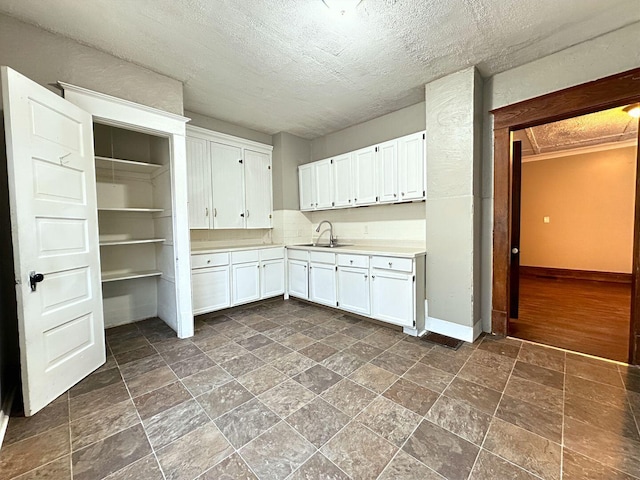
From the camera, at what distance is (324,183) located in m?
4.16

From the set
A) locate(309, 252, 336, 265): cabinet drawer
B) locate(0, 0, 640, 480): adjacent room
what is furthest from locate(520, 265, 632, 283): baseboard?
locate(309, 252, 336, 265): cabinet drawer

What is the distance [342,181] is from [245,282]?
2004 millimetres

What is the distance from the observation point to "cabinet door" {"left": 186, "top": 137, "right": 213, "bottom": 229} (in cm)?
353

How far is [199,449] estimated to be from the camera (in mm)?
1433

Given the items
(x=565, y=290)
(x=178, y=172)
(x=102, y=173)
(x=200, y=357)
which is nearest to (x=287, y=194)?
(x=178, y=172)

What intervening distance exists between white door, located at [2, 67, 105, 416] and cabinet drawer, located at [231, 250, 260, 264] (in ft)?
5.09

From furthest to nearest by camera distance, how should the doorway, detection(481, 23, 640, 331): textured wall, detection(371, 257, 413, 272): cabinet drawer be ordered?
1. the doorway
2. detection(371, 257, 413, 272): cabinet drawer
3. detection(481, 23, 640, 331): textured wall

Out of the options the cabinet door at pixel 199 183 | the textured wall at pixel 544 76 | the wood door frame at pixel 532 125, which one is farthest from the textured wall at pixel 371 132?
the cabinet door at pixel 199 183

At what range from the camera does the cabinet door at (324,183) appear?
4.08 metres

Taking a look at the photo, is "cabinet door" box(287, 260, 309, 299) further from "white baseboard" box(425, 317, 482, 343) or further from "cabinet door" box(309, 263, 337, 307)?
"white baseboard" box(425, 317, 482, 343)

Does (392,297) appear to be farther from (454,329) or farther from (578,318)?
(578,318)

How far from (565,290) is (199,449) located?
5899 millimetres

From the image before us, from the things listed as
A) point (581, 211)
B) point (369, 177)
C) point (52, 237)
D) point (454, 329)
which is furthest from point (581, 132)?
point (52, 237)

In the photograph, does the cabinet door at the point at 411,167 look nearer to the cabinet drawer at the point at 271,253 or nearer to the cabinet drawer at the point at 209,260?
the cabinet drawer at the point at 271,253
